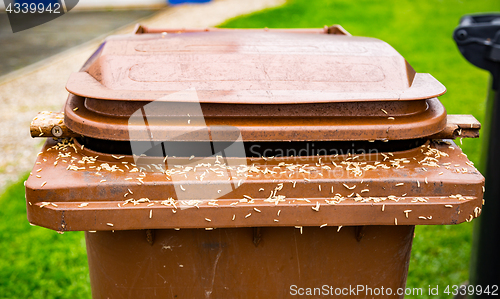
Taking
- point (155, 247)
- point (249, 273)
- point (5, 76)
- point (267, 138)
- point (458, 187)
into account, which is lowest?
point (5, 76)

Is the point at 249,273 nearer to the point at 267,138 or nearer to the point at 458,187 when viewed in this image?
the point at 267,138

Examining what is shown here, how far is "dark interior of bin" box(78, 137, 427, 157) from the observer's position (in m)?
1.83

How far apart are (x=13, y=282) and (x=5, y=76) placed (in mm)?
5213

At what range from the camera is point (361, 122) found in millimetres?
1851

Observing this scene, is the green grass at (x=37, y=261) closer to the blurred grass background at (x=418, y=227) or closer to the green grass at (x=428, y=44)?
the blurred grass background at (x=418, y=227)

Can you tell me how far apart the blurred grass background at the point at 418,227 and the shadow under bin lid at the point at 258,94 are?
7.19 ft

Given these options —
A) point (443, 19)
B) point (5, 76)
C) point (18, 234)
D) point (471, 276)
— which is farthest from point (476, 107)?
point (5, 76)

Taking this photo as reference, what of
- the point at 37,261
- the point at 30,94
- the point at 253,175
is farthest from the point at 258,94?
the point at 30,94

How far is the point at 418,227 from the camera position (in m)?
4.53

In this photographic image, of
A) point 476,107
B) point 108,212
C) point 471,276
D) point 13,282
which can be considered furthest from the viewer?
point 476,107

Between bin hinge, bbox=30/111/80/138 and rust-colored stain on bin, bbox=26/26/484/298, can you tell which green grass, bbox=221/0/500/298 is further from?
bin hinge, bbox=30/111/80/138

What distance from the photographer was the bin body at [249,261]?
189cm

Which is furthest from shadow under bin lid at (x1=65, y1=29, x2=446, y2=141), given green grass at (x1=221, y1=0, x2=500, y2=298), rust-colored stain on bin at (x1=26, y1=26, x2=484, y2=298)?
green grass at (x1=221, y1=0, x2=500, y2=298)

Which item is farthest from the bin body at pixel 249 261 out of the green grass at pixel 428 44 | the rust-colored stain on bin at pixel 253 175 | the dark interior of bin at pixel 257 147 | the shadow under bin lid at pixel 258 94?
the green grass at pixel 428 44
